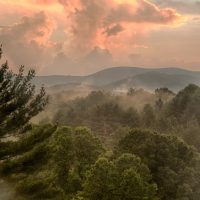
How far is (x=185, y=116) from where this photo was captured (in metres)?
136

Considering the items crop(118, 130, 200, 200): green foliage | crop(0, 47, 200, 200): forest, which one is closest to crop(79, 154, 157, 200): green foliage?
crop(0, 47, 200, 200): forest

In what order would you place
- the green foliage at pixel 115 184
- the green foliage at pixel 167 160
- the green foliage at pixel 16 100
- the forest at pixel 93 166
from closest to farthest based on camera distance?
the green foliage at pixel 16 100, the forest at pixel 93 166, the green foliage at pixel 115 184, the green foliage at pixel 167 160

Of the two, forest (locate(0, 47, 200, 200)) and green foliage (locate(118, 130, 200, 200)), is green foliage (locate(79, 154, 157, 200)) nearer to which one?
forest (locate(0, 47, 200, 200))

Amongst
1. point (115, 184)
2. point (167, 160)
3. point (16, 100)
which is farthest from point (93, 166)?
point (16, 100)

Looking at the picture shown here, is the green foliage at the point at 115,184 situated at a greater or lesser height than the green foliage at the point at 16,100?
lesser

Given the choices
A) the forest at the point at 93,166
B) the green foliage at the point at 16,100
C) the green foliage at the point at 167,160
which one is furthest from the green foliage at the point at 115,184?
the green foliage at the point at 16,100

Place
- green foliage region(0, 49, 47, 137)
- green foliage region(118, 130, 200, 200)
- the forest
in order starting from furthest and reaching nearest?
1. green foliage region(118, 130, 200, 200)
2. the forest
3. green foliage region(0, 49, 47, 137)

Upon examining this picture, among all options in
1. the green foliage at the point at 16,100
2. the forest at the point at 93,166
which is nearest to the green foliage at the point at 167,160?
the forest at the point at 93,166

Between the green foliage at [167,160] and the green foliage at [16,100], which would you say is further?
the green foliage at [167,160]

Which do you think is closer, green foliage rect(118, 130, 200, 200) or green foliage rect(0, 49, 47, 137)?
green foliage rect(0, 49, 47, 137)

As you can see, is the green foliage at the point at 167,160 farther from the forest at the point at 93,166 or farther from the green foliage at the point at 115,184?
the green foliage at the point at 115,184

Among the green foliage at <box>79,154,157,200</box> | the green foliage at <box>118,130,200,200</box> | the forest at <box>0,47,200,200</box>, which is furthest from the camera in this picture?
the green foliage at <box>118,130,200,200</box>

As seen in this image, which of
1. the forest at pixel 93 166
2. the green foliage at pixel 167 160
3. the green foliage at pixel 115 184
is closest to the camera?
the forest at pixel 93 166

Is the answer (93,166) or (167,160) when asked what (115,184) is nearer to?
(93,166)
